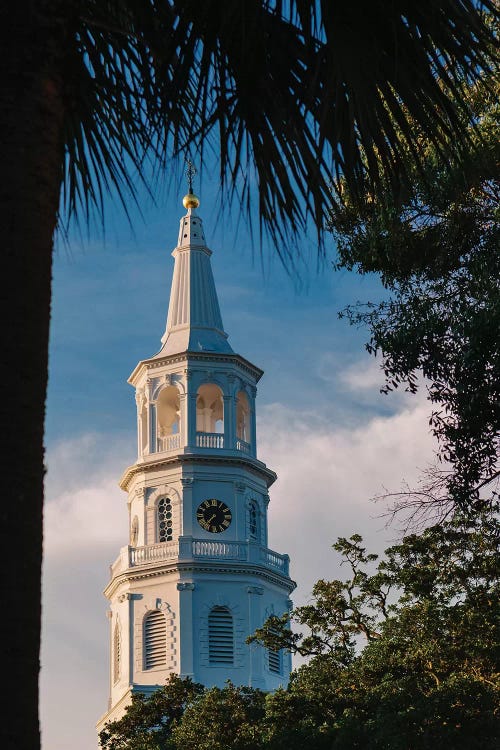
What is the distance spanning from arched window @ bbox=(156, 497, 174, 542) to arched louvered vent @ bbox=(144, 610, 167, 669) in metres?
4.41

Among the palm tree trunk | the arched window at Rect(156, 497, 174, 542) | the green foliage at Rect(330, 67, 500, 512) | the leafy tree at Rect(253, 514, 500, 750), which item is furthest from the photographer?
the arched window at Rect(156, 497, 174, 542)

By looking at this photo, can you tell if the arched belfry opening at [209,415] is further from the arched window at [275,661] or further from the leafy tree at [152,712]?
the leafy tree at [152,712]

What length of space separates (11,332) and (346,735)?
27.2 metres

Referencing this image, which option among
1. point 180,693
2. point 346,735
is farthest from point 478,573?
point 180,693

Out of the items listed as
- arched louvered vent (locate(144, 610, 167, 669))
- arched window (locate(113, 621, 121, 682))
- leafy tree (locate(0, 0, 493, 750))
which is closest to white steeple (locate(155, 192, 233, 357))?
arched louvered vent (locate(144, 610, 167, 669))

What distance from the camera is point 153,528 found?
79000 mm

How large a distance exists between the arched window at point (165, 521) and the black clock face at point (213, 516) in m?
1.64

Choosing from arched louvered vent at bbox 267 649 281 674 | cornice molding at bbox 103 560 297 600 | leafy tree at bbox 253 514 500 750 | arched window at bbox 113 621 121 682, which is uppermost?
cornice molding at bbox 103 560 297 600

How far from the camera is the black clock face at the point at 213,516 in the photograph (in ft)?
257

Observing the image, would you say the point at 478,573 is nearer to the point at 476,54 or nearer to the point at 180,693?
the point at 476,54

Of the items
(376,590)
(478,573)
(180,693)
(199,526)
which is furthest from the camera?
(199,526)

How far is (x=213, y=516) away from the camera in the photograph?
78812mm

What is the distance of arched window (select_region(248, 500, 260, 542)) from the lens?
259 feet

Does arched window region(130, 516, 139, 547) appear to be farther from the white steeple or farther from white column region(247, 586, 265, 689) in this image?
the white steeple
